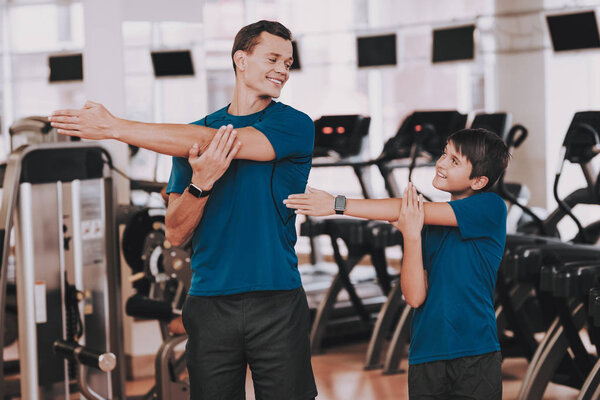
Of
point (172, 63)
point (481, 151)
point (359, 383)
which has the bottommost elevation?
point (359, 383)

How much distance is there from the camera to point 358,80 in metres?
9.27

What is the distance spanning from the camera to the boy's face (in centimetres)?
212

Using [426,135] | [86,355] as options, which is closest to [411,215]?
[86,355]

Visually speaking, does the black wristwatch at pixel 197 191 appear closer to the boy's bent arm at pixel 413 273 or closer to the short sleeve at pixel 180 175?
the short sleeve at pixel 180 175

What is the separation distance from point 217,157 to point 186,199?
145 millimetres

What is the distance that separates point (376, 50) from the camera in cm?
638

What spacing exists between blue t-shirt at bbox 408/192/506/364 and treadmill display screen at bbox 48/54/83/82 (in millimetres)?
4690

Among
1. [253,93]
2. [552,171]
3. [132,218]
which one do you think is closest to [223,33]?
[552,171]

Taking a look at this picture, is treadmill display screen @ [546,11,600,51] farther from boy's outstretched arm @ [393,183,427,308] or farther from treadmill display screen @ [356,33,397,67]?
boy's outstretched arm @ [393,183,427,308]

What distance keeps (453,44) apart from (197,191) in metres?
4.60

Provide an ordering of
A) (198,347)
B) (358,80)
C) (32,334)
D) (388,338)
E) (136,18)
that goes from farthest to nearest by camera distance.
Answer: (358,80) < (388,338) < (136,18) < (32,334) < (198,347)

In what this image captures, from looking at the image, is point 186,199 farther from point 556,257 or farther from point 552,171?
point 552,171

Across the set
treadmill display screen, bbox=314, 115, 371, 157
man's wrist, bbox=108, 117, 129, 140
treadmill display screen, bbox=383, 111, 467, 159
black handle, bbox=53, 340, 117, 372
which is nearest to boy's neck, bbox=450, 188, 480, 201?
man's wrist, bbox=108, 117, 129, 140

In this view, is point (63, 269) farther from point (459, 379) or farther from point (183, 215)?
point (459, 379)
